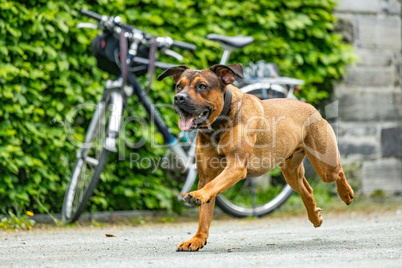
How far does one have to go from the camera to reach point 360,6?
7.86 m

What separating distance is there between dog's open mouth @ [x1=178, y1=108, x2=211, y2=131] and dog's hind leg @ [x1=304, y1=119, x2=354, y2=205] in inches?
39.1

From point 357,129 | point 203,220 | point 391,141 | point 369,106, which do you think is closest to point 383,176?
point 391,141

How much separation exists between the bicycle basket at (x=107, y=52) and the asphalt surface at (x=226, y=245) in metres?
1.46

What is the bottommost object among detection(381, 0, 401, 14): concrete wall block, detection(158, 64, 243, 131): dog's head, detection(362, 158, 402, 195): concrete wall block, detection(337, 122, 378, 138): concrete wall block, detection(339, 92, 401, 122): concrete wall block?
detection(362, 158, 402, 195): concrete wall block

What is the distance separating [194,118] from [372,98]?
14.2ft

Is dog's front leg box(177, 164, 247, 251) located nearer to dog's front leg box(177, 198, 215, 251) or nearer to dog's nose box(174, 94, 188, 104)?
dog's front leg box(177, 198, 215, 251)

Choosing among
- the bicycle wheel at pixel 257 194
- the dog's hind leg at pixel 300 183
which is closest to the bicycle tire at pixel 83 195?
the bicycle wheel at pixel 257 194

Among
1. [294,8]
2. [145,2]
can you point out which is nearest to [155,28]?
[145,2]

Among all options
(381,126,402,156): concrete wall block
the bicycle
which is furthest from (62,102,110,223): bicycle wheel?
(381,126,402,156): concrete wall block

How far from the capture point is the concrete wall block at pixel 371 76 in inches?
309

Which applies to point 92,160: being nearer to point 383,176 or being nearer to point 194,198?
point 194,198

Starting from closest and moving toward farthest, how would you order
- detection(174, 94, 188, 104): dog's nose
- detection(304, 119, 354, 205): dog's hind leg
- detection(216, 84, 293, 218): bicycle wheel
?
1. detection(174, 94, 188, 104): dog's nose
2. detection(304, 119, 354, 205): dog's hind leg
3. detection(216, 84, 293, 218): bicycle wheel

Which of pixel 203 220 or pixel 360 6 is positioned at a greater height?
pixel 360 6

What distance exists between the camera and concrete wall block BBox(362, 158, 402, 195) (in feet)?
25.8
